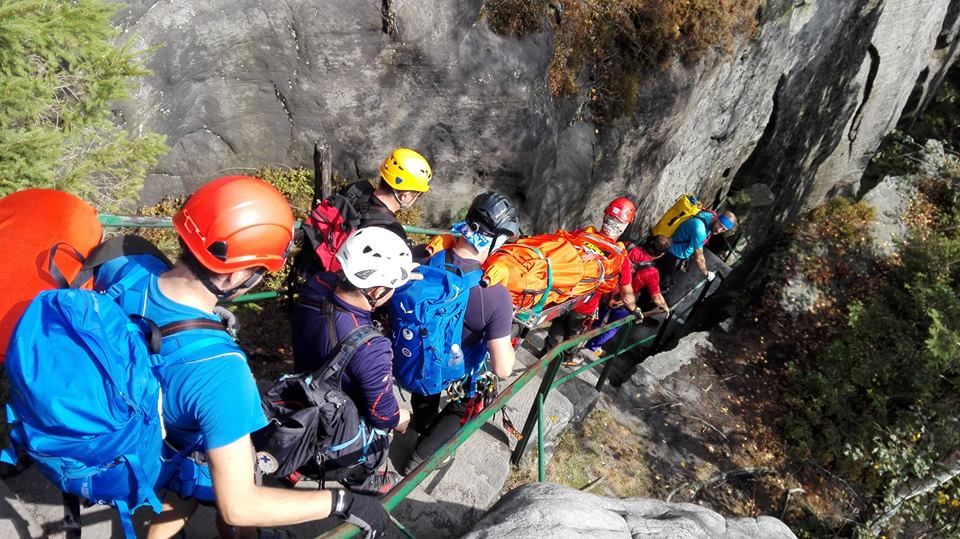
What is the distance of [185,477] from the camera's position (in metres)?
2.21

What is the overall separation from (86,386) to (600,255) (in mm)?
4352

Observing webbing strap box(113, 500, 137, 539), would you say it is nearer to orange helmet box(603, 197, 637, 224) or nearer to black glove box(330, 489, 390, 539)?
black glove box(330, 489, 390, 539)

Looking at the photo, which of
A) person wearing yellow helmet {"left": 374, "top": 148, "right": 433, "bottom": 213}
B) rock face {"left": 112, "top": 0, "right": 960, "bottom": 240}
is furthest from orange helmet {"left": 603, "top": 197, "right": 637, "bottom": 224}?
rock face {"left": 112, "top": 0, "right": 960, "bottom": 240}

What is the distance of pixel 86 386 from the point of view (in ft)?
5.49

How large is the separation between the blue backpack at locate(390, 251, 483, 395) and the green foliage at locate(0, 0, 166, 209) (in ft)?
7.84

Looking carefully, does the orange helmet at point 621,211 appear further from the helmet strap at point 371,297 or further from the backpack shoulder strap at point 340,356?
the backpack shoulder strap at point 340,356

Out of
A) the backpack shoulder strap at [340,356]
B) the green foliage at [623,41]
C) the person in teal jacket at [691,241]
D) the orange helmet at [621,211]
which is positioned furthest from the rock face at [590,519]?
the green foliage at [623,41]

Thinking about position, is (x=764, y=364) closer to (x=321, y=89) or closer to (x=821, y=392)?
(x=821, y=392)

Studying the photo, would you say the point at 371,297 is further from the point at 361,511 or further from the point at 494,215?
the point at 494,215

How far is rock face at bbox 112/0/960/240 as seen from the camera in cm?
668

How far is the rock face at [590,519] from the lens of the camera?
109 inches

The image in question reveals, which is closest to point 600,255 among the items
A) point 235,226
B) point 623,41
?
point 235,226

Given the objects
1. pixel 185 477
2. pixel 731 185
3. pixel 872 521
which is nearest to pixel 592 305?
pixel 872 521

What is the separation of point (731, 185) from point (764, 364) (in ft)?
23.5
